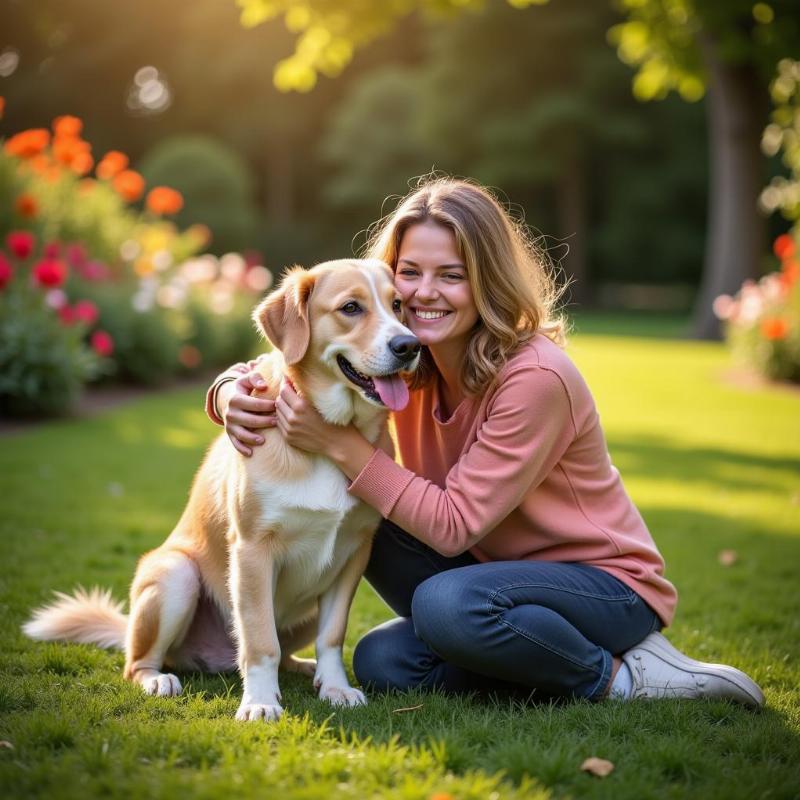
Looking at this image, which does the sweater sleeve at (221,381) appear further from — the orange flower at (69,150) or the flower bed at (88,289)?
the orange flower at (69,150)

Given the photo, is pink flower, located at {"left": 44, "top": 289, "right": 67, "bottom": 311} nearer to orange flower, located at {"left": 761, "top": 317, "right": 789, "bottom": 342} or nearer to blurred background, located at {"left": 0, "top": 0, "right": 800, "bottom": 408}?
blurred background, located at {"left": 0, "top": 0, "right": 800, "bottom": 408}

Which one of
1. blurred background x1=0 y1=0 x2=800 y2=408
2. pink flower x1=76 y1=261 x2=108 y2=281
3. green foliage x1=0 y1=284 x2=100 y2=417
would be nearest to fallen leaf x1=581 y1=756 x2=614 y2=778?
green foliage x1=0 y1=284 x2=100 y2=417

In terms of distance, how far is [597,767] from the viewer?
2.51m

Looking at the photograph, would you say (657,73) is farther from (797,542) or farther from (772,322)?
(797,542)

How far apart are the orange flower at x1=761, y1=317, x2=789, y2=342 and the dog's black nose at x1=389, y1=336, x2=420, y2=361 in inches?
349

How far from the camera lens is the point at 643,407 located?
1073cm

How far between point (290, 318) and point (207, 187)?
2908 cm

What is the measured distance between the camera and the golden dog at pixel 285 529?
10.1ft

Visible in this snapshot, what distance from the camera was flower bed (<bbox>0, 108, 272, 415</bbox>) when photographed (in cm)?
821

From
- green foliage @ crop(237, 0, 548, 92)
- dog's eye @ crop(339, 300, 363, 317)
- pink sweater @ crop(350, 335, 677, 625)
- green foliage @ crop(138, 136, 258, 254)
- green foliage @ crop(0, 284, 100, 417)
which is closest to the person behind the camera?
pink sweater @ crop(350, 335, 677, 625)

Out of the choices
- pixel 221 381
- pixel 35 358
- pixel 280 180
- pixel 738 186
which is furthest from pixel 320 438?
pixel 280 180

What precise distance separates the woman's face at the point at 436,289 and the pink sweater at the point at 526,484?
257mm

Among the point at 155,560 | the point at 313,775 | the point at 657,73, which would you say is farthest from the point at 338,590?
the point at 657,73

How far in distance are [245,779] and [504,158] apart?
32.1m
